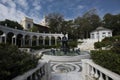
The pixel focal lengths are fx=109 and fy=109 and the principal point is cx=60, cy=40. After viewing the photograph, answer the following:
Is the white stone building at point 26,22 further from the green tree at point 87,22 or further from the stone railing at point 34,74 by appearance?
the stone railing at point 34,74

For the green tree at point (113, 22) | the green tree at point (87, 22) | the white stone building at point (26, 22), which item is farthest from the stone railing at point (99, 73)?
the green tree at point (113, 22)

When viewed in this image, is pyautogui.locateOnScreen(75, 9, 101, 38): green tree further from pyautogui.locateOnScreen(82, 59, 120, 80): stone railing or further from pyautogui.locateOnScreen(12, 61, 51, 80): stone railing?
pyautogui.locateOnScreen(12, 61, 51, 80): stone railing

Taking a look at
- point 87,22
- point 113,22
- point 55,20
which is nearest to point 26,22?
point 55,20

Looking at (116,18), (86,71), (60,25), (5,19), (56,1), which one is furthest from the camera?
(60,25)

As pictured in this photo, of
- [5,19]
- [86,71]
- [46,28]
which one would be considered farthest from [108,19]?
[86,71]

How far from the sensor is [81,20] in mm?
45344

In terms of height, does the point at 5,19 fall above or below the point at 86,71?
above

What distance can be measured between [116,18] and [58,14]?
24.4 m

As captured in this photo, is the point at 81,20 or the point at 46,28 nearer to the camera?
the point at 81,20

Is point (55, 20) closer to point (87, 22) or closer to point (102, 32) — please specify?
point (87, 22)

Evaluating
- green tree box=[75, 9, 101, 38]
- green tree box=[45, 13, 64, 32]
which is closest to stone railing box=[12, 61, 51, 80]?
green tree box=[75, 9, 101, 38]

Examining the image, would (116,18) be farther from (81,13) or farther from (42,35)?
(42,35)

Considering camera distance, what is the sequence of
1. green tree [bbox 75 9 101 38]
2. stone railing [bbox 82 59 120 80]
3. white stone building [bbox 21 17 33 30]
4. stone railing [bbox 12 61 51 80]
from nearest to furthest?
stone railing [bbox 12 61 51 80]
stone railing [bbox 82 59 120 80]
white stone building [bbox 21 17 33 30]
green tree [bbox 75 9 101 38]

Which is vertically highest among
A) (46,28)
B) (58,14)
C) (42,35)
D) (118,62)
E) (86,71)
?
(58,14)
